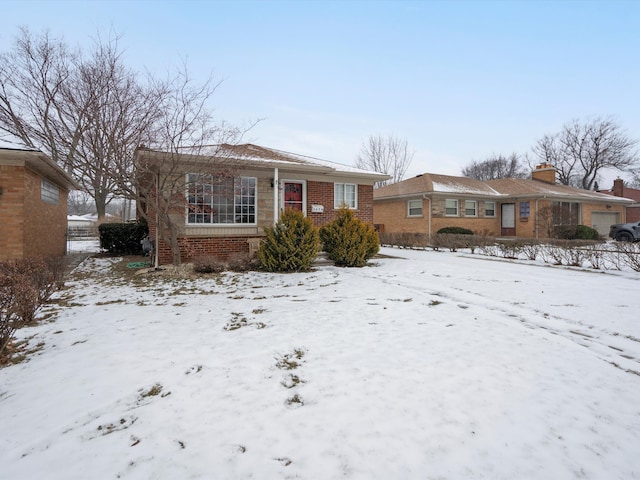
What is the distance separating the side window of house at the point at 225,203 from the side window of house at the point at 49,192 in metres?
4.08

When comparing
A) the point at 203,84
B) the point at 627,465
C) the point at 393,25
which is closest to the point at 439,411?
the point at 627,465

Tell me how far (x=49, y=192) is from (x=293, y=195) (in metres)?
7.76

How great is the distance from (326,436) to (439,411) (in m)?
0.93

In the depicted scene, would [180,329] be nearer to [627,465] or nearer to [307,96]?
[627,465]

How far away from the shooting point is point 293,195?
40.9ft

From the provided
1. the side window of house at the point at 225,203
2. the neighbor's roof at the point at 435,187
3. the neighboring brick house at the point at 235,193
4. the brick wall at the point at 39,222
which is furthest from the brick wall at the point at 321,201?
the neighbor's roof at the point at 435,187

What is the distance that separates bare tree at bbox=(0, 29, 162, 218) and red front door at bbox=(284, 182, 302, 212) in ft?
15.8

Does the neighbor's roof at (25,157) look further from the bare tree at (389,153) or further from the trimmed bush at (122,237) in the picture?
the bare tree at (389,153)

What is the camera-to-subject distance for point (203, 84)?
920 cm

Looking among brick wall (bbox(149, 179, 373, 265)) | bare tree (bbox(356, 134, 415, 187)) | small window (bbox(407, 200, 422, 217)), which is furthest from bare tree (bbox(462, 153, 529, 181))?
brick wall (bbox(149, 179, 373, 265))

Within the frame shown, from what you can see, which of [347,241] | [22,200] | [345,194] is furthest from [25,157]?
[345,194]

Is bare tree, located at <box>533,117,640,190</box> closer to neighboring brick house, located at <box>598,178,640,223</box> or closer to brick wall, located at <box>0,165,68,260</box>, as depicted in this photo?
neighboring brick house, located at <box>598,178,640,223</box>

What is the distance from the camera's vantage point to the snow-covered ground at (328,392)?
212 centimetres

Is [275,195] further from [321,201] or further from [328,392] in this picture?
[328,392]
